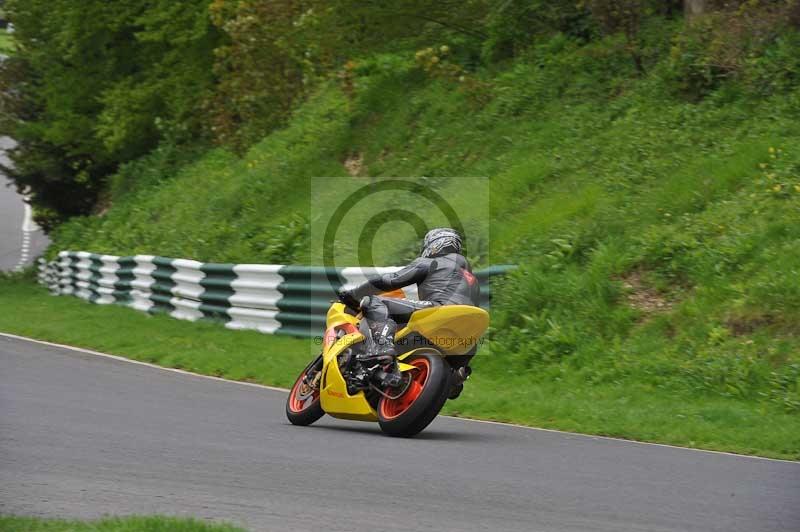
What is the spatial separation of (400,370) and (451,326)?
53cm

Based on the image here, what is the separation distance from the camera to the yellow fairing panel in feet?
29.8

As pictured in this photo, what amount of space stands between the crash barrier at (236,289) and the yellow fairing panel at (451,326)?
498 cm

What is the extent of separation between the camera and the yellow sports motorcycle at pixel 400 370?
8992 mm

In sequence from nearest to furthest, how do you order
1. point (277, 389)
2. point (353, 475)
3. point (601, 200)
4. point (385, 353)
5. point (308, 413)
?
point (353, 475) → point (385, 353) → point (308, 413) → point (277, 389) → point (601, 200)

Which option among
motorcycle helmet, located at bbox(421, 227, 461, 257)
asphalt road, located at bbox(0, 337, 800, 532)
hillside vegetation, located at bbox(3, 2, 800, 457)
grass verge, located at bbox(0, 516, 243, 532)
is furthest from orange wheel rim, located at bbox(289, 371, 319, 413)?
grass verge, located at bbox(0, 516, 243, 532)

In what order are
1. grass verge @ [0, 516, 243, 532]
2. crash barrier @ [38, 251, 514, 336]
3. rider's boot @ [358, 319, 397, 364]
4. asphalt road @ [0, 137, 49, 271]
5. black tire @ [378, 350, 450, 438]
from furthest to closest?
1. asphalt road @ [0, 137, 49, 271]
2. crash barrier @ [38, 251, 514, 336]
3. rider's boot @ [358, 319, 397, 364]
4. black tire @ [378, 350, 450, 438]
5. grass verge @ [0, 516, 243, 532]

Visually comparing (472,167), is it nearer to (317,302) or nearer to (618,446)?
(317,302)

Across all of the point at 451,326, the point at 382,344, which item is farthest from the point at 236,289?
the point at 451,326

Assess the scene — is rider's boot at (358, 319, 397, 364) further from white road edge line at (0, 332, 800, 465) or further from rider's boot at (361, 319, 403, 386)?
white road edge line at (0, 332, 800, 465)

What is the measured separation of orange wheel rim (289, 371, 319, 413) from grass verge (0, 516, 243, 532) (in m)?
4.44

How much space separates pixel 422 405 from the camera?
8914 mm

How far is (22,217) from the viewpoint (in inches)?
1932

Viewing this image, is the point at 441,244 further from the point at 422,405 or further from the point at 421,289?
the point at 422,405

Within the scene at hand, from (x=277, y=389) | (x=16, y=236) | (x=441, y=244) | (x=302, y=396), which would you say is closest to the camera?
(x=441, y=244)
